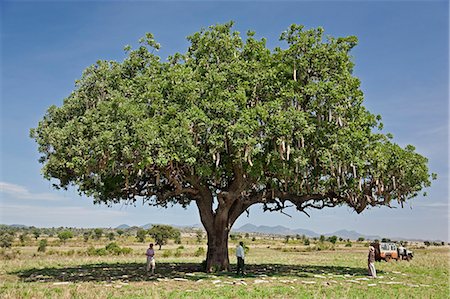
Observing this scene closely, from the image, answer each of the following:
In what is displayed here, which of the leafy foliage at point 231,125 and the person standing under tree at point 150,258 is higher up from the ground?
the leafy foliage at point 231,125

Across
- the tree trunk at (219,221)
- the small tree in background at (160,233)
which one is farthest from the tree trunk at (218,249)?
the small tree in background at (160,233)

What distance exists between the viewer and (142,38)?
1001 inches

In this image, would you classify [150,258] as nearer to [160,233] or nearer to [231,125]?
[231,125]

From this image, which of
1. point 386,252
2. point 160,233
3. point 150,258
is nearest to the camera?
point 150,258

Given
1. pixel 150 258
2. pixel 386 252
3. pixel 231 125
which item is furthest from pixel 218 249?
pixel 386 252

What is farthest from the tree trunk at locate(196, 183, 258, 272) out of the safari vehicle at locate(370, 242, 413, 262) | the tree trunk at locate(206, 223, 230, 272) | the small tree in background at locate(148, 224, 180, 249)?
the small tree in background at locate(148, 224, 180, 249)

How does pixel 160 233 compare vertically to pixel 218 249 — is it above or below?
A: below

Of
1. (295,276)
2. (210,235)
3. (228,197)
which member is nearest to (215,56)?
(228,197)

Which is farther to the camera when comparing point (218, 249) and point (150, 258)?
point (218, 249)

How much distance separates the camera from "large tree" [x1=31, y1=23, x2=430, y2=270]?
2072cm

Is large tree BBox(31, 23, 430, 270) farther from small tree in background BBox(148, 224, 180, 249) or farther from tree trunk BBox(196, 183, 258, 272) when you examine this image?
small tree in background BBox(148, 224, 180, 249)

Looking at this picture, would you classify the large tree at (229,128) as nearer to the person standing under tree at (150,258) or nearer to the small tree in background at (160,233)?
the person standing under tree at (150,258)

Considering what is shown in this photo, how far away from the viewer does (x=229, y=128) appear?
67.5 feet

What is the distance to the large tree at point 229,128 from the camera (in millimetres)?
20719
